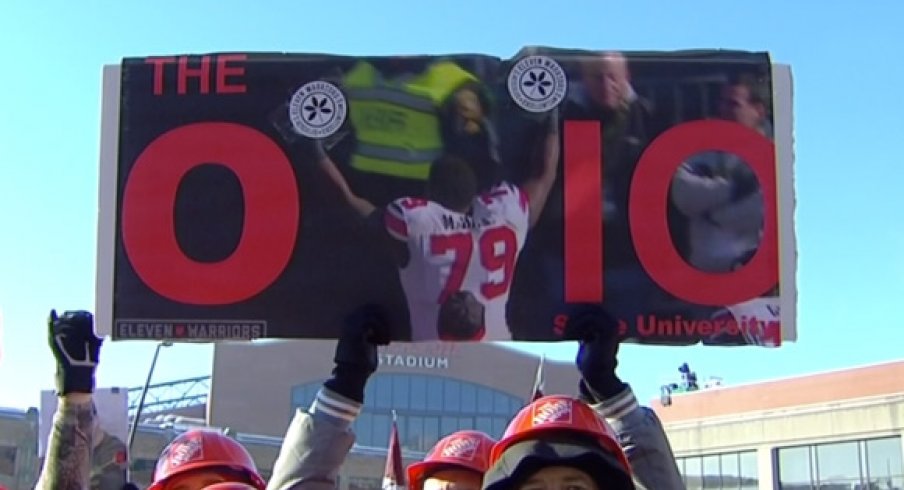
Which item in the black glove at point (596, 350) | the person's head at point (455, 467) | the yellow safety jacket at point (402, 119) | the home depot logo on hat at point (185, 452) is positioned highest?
the yellow safety jacket at point (402, 119)

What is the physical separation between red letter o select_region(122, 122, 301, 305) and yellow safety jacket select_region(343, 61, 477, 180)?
0.29 meters

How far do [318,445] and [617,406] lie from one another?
0.85 m

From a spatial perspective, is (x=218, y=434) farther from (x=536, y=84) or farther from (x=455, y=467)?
(x=536, y=84)

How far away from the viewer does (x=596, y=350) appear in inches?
153

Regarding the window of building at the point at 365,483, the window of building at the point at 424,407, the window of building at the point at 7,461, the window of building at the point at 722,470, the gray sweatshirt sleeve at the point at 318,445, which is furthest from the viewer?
the window of building at the point at 424,407

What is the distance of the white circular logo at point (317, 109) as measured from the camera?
4504mm

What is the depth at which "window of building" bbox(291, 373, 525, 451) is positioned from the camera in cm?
5491

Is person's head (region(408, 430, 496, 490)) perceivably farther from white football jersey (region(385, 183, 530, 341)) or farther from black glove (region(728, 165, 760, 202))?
black glove (region(728, 165, 760, 202))

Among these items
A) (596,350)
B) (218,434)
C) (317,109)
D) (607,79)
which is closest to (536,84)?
(607,79)

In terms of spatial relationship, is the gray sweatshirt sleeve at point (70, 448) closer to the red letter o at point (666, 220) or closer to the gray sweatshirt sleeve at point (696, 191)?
the red letter o at point (666, 220)

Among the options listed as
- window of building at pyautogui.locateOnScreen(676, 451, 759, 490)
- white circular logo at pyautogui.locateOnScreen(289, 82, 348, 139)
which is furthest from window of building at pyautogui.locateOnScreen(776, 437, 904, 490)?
white circular logo at pyautogui.locateOnScreen(289, 82, 348, 139)

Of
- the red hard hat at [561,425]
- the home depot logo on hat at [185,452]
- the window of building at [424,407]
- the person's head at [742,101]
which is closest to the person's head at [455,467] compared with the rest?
the home depot logo on hat at [185,452]

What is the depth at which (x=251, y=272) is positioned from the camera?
4.45 metres

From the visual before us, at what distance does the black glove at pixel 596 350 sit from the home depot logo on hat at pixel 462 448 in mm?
1237
